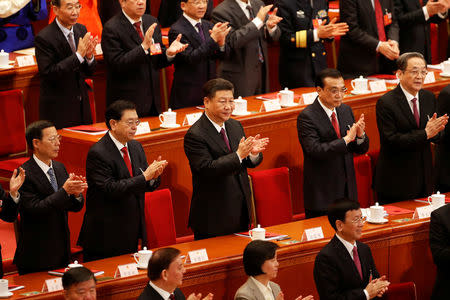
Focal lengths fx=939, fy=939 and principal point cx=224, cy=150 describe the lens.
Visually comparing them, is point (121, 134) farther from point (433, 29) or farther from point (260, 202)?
point (433, 29)

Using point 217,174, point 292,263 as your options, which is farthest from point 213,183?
point 292,263

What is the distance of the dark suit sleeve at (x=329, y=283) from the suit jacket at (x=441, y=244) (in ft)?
1.67

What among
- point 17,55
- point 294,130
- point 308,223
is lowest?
point 308,223

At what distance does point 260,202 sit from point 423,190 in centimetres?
103

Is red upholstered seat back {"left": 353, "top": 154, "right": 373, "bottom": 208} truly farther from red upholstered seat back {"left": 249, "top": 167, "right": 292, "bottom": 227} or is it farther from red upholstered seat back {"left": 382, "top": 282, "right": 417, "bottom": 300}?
red upholstered seat back {"left": 382, "top": 282, "right": 417, "bottom": 300}

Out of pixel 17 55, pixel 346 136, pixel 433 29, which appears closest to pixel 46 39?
pixel 17 55

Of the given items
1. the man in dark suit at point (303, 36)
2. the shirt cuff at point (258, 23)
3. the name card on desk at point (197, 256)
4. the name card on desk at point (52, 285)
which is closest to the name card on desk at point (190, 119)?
the shirt cuff at point (258, 23)

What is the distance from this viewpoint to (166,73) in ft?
23.0

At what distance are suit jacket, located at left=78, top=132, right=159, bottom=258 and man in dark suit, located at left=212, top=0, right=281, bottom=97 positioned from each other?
175cm

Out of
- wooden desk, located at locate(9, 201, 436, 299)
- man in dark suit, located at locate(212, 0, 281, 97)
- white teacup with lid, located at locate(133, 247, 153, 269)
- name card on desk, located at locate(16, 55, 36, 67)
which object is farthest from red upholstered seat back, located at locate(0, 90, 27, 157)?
white teacup with lid, located at locate(133, 247, 153, 269)

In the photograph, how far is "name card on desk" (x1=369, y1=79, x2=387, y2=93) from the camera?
655 cm

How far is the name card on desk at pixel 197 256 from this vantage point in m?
4.59

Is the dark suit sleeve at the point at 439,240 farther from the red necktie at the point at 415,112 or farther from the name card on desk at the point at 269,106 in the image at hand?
the name card on desk at the point at 269,106

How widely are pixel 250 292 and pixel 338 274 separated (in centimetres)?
53
